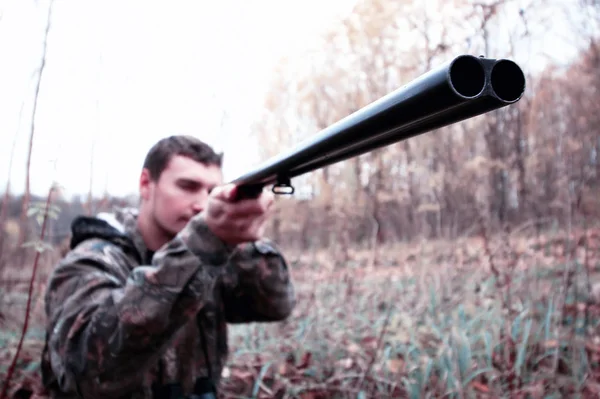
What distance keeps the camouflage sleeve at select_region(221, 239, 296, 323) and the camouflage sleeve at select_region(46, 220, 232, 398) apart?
628 mm

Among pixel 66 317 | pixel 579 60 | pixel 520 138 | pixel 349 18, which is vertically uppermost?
pixel 349 18

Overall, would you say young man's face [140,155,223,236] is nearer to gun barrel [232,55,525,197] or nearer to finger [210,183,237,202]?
finger [210,183,237,202]

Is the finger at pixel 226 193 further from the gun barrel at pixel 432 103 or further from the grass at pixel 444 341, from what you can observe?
the grass at pixel 444 341

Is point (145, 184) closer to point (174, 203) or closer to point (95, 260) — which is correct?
point (174, 203)

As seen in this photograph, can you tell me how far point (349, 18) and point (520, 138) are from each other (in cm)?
266

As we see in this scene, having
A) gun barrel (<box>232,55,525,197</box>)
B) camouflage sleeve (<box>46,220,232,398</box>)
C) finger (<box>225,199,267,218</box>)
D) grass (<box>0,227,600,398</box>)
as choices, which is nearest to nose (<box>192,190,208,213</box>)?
camouflage sleeve (<box>46,220,232,398</box>)

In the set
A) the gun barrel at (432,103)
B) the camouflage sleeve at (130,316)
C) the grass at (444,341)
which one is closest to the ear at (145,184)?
the camouflage sleeve at (130,316)

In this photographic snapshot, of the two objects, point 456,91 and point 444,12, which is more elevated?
point 444,12

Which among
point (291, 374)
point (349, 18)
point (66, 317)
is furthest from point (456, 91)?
point (349, 18)

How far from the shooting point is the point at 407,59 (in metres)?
5.05

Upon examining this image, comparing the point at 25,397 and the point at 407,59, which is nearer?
the point at 25,397

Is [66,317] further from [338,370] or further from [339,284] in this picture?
[339,284]

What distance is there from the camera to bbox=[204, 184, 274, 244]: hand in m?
1.59

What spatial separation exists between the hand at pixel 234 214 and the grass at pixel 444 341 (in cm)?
151
